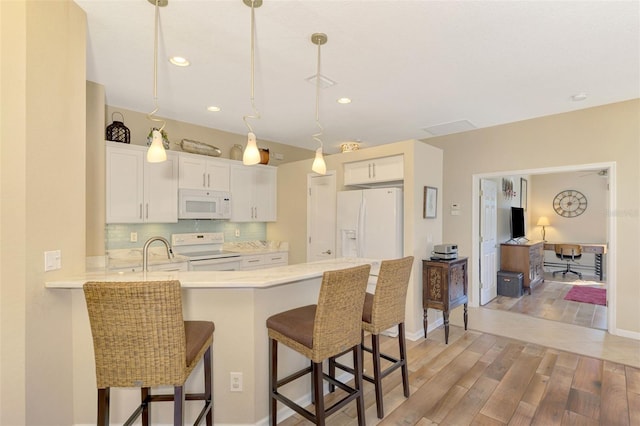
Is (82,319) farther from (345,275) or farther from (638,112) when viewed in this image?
(638,112)

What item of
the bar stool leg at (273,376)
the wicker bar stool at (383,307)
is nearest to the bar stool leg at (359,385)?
the wicker bar stool at (383,307)

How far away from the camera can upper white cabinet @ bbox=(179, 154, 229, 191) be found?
4.09m

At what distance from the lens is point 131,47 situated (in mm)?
2510

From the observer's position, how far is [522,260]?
5.64 meters

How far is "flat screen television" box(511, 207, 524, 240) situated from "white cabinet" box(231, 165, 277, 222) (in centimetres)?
474

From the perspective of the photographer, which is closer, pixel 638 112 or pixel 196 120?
pixel 638 112

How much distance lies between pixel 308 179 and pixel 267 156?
795 millimetres

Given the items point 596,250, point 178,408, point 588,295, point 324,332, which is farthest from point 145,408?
point 596,250

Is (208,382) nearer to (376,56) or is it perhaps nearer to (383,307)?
(383,307)

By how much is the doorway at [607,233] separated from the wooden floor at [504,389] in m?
Answer: 1.07

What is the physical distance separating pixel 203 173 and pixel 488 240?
4508 millimetres

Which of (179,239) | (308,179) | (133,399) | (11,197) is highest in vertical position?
(308,179)

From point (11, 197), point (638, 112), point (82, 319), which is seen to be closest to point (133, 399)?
point (82, 319)

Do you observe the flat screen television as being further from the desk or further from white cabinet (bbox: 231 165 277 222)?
white cabinet (bbox: 231 165 277 222)
